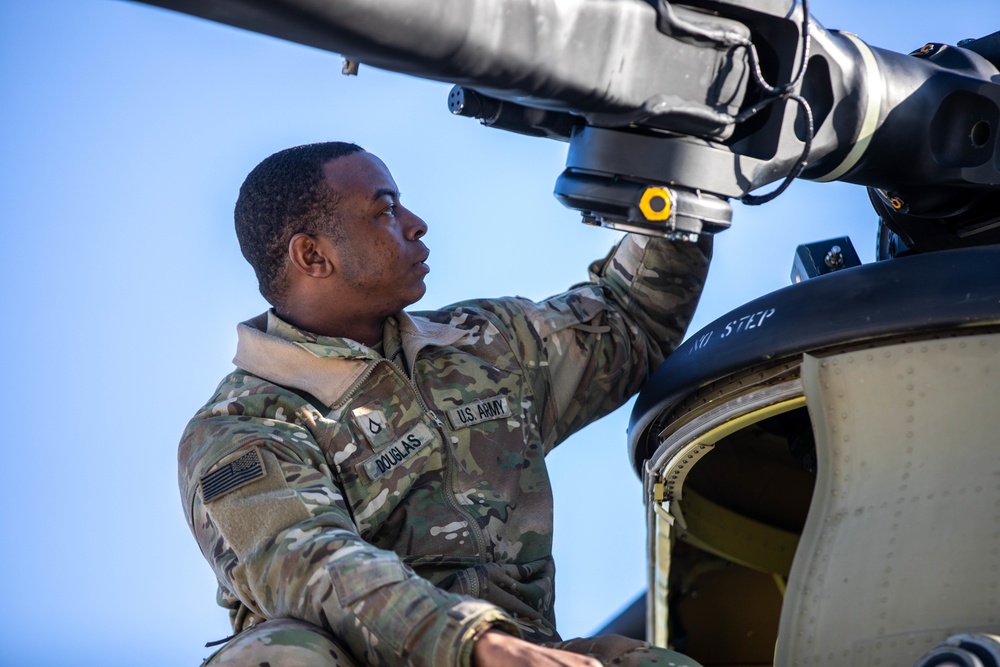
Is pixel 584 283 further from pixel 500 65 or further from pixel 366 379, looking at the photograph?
pixel 500 65

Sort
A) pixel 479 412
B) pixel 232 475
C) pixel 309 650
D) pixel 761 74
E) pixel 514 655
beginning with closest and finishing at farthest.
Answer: pixel 514 655
pixel 309 650
pixel 761 74
pixel 232 475
pixel 479 412

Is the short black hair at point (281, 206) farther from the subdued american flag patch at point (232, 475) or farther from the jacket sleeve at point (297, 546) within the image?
the subdued american flag patch at point (232, 475)

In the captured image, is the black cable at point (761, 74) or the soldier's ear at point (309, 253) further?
the soldier's ear at point (309, 253)

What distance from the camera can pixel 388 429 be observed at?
4.28 m

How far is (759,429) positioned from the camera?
546 centimetres

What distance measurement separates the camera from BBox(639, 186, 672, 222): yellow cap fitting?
3.48m

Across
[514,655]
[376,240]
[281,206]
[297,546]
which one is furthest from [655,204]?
[281,206]

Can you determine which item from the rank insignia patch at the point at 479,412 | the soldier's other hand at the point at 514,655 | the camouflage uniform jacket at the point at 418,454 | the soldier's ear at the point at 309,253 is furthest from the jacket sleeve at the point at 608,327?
the soldier's other hand at the point at 514,655

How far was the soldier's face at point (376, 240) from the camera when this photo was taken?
4586 mm

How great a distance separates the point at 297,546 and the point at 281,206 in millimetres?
1520

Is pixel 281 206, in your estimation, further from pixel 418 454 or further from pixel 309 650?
pixel 309 650

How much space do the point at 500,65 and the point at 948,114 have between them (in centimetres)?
172

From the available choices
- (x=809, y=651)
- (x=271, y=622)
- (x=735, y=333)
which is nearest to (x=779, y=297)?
(x=735, y=333)

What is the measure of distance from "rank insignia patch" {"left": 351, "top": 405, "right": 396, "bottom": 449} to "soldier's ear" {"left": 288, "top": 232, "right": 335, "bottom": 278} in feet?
1.97
